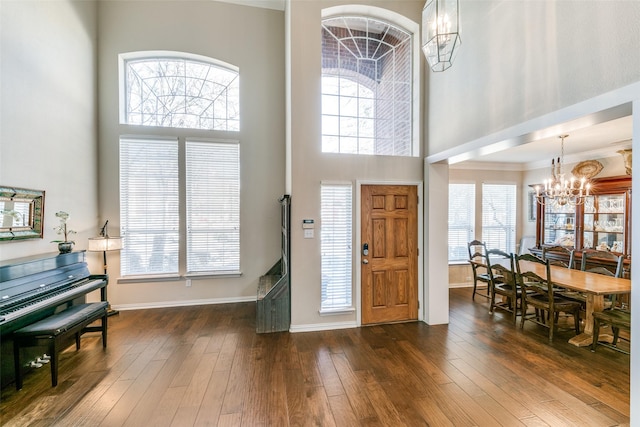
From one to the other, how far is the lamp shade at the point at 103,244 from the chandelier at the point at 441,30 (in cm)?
461

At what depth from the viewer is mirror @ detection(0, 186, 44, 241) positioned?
277cm

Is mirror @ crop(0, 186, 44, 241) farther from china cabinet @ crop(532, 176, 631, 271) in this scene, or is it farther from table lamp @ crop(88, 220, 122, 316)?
china cabinet @ crop(532, 176, 631, 271)

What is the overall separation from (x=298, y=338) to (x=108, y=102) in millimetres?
4784


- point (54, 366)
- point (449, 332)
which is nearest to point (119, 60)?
point (54, 366)

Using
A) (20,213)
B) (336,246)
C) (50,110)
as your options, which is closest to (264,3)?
(50,110)

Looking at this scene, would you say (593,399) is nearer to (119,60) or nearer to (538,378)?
(538,378)

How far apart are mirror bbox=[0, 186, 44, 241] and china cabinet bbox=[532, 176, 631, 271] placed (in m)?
8.35

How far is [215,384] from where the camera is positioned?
2.51 metres

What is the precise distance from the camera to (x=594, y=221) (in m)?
5.13

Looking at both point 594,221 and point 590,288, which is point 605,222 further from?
point 590,288

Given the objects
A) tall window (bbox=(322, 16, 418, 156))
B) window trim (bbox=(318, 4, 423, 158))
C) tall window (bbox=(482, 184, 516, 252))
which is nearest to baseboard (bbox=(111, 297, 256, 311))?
tall window (bbox=(322, 16, 418, 156))

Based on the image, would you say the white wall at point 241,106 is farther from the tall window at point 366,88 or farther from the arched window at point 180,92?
the tall window at point 366,88

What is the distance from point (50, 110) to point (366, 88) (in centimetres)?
427

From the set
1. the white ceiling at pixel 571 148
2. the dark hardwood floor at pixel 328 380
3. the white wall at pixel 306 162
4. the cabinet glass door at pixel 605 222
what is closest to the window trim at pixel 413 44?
the white wall at pixel 306 162
